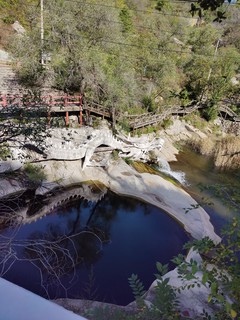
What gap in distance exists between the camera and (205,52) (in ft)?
82.2

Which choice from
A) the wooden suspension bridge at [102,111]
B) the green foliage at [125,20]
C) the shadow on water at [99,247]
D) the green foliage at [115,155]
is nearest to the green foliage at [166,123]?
the wooden suspension bridge at [102,111]

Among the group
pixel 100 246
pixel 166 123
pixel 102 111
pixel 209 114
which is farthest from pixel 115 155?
pixel 209 114

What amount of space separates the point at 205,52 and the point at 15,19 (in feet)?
55.5

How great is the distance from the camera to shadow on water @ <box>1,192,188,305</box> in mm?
6781

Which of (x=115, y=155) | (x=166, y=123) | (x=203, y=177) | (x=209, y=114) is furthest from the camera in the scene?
(x=209, y=114)

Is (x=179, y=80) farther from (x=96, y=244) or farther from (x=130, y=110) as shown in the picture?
(x=96, y=244)

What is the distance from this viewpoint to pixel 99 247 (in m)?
8.66

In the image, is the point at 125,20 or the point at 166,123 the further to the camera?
the point at 125,20

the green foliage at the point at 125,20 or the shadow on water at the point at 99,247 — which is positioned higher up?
the green foliage at the point at 125,20

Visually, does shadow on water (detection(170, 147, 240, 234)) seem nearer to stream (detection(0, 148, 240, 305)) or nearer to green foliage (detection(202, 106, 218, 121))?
stream (detection(0, 148, 240, 305))

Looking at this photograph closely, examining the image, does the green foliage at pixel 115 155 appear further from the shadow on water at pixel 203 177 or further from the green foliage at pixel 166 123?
the green foliage at pixel 166 123

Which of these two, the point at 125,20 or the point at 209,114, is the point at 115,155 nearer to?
the point at 209,114

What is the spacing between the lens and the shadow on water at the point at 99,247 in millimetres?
6781

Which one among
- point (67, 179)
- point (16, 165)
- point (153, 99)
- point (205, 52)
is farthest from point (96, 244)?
point (205, 52)
